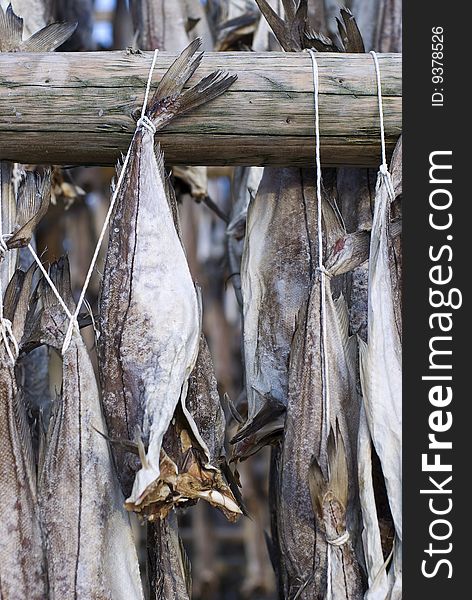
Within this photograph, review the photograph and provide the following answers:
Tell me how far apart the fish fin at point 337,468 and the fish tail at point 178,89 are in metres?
0.71

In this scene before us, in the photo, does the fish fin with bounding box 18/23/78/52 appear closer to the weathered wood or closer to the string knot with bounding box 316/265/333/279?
the weathered wood

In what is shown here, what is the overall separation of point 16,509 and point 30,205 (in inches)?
24.0

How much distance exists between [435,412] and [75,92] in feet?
3.09

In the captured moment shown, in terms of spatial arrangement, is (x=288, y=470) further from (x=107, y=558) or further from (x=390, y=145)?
(x=390, y=145)

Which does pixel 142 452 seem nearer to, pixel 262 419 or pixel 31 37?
pixel 262 419

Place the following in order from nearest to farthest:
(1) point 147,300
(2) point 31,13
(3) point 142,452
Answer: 1. (3) point 142,452
2. (1) point 147,300
3. (2) point 31,13

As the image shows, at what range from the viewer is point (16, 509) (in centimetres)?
156

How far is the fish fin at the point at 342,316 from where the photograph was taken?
5.57 ft

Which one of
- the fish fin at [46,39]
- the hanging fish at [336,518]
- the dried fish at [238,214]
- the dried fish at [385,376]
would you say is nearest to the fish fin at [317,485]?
the hanging fish at [336,518]

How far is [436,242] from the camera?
5.20 feet

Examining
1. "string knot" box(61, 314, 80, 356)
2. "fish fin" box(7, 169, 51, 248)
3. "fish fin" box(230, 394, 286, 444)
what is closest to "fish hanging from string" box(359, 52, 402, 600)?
"fish fin" box(230, 394, 286, 444)

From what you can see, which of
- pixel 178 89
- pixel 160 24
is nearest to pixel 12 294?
pixel 178 89

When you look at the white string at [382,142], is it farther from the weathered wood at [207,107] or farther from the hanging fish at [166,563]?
the hanging fish at [166,563]

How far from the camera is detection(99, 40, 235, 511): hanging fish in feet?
5.09
